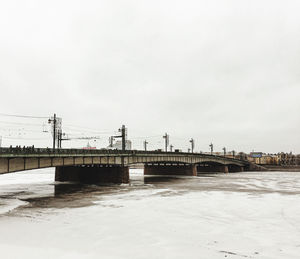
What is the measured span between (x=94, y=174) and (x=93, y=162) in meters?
8.75

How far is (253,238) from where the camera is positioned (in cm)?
1352

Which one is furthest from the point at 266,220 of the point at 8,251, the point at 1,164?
the point at 1,164

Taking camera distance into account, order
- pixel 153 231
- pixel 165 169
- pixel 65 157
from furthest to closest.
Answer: pixel 165 169
pixel 65 157
pixel 153 231

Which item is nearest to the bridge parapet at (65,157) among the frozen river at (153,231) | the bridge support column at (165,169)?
the frozen river at (153,231)

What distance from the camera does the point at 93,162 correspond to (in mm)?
42969

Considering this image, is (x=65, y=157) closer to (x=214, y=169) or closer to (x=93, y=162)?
(x=93, y=162)

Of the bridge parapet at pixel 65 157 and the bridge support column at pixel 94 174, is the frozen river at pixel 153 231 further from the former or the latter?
the bridge support column at pixel 94 174

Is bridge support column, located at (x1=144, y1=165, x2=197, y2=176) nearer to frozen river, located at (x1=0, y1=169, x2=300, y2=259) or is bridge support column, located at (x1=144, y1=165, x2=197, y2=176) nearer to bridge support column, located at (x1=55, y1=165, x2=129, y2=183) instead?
bridge support column, located at (x1=55, y1=165, x2=129, y2=183)

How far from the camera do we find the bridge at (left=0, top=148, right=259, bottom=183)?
102 feet

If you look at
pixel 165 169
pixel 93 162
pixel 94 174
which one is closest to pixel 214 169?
pixel 165 169

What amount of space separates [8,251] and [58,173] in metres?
45.4

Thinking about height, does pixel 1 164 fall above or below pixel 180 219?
above

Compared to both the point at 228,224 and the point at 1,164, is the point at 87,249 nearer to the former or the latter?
the point at 228,224

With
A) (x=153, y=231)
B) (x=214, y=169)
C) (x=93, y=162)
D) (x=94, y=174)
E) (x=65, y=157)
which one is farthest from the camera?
(x=214, y=169)
